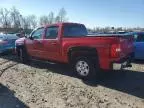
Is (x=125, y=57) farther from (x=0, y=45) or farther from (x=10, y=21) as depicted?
(x=10, y=21)

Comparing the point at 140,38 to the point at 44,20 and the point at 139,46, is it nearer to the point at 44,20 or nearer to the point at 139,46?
the point at 139,46

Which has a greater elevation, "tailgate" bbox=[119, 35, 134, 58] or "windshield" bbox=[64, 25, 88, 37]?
"windshield" bbox=[64, 25, 88, 37]

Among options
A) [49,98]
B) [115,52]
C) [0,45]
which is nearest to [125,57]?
[115,52]

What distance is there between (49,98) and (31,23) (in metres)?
77.7

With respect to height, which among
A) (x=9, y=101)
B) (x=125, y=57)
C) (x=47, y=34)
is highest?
(x=47, y=34)

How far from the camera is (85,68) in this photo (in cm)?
841

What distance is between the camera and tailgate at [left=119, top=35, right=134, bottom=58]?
7.68 meters

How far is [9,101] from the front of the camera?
247 inches

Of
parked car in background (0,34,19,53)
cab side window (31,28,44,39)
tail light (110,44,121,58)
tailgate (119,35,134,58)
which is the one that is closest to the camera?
tail light (110,44,121,58)

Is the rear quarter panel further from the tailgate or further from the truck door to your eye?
the truck door

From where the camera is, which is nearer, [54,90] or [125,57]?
[54,90]

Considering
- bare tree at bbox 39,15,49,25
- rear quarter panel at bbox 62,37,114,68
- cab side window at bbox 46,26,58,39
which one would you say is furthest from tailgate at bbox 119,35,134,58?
bare tree at bbox 39,15,49,25

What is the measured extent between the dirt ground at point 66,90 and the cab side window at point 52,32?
141 centimetres

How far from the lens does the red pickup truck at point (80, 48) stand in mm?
7586
